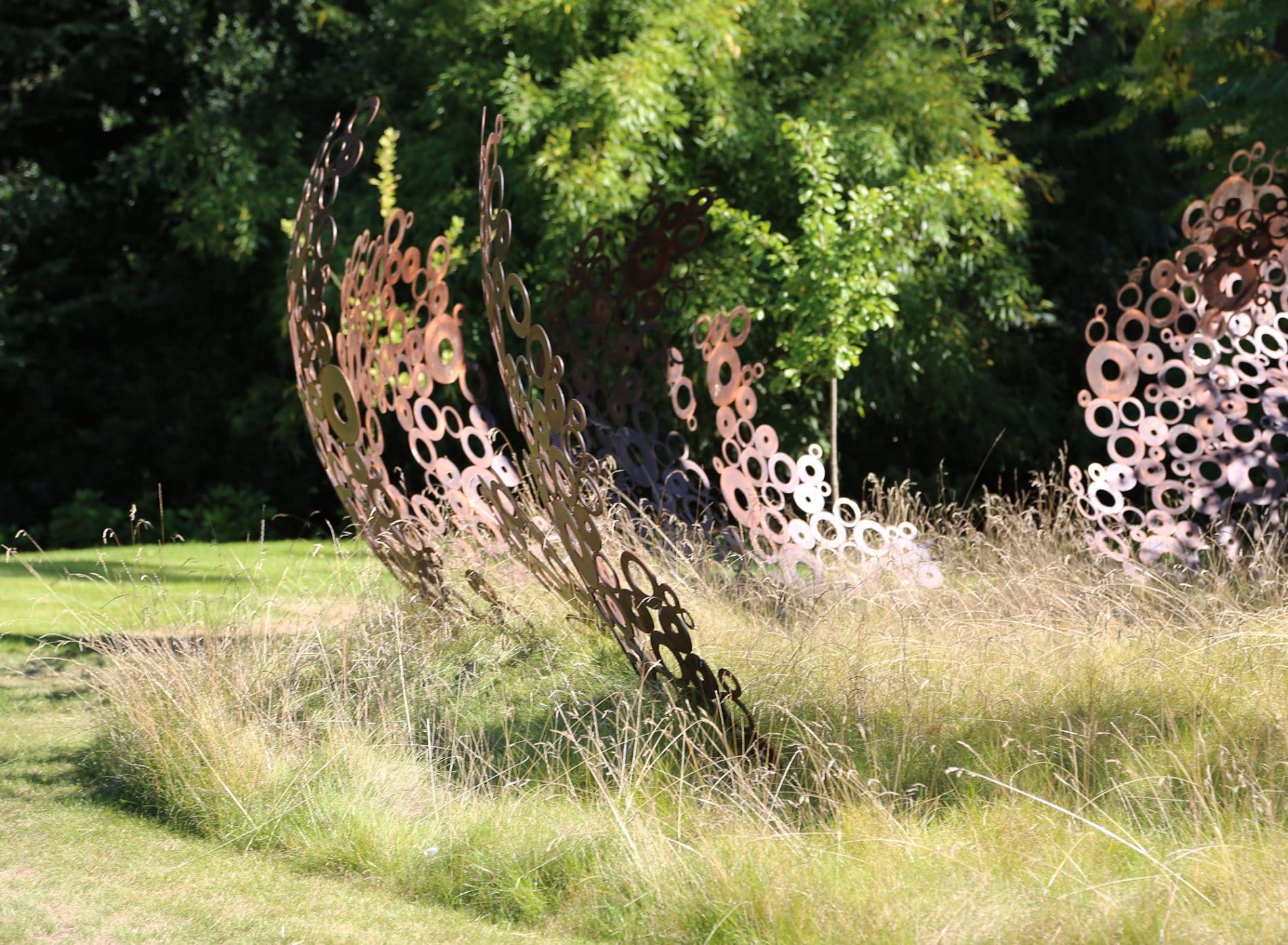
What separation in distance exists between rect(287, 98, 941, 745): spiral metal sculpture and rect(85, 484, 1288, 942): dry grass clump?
29cm

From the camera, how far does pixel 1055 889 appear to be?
10.5 feet

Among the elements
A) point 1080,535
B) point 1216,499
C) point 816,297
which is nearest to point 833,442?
point 816,297

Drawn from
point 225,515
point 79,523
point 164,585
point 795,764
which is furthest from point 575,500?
point 79,523

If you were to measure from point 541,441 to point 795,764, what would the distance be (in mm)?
1254

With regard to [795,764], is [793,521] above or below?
above

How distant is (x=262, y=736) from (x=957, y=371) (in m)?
8.16

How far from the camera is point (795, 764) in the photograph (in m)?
4.10

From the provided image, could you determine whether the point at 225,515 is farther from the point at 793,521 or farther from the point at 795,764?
the point at 795,764

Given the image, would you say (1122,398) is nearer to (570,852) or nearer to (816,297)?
(816,297)

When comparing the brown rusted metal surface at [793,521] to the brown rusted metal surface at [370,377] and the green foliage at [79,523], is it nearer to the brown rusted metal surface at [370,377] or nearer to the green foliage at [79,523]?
the brown rusted metal surface at [370,377]

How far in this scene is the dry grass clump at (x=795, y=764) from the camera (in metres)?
3.23

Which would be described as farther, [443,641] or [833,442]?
[833,442]

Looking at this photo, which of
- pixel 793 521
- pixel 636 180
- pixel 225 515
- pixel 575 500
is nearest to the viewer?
pixel 575 500

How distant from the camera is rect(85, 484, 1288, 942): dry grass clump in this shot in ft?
10.6
